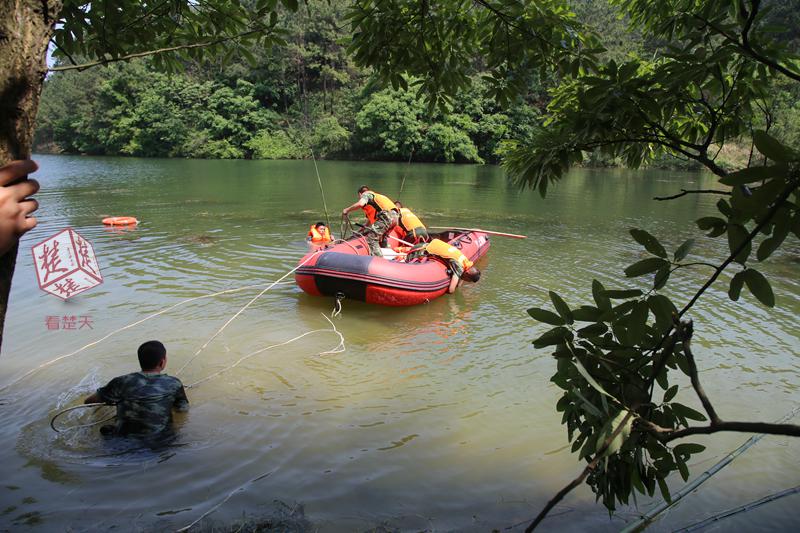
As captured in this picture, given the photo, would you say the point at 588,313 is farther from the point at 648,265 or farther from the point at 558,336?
the point at 648,265

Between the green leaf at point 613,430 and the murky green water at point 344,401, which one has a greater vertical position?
the green leaf at point 613,430

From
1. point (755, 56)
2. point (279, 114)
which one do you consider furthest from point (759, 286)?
point (279, 114)

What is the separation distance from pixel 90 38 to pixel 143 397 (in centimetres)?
235

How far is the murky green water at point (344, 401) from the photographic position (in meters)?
3.29

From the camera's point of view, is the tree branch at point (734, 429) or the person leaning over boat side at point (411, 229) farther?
the person leaning over boat side at point (411, 229)

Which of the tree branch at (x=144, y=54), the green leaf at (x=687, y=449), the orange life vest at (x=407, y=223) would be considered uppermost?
the tree branch at (x=144, y=54)

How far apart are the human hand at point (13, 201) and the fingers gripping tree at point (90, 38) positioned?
0.24 feet

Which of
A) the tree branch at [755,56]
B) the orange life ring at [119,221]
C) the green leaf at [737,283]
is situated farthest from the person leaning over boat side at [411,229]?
the green leaf at [737,283]

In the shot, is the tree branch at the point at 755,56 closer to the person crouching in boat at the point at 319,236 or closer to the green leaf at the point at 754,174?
the green leaf at the point at 754,174

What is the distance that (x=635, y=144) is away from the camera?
2.48 metres

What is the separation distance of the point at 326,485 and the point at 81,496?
1.49 metres

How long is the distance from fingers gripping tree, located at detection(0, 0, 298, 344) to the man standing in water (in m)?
1.97

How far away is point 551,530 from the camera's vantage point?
10.1ft

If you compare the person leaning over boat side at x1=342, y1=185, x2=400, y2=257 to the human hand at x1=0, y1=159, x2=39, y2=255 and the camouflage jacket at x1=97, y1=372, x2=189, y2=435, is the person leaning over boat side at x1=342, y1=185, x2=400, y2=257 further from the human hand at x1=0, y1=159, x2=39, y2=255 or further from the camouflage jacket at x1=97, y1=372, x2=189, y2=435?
the human hand at x1=0, y1=159, x2=39, y2=255
